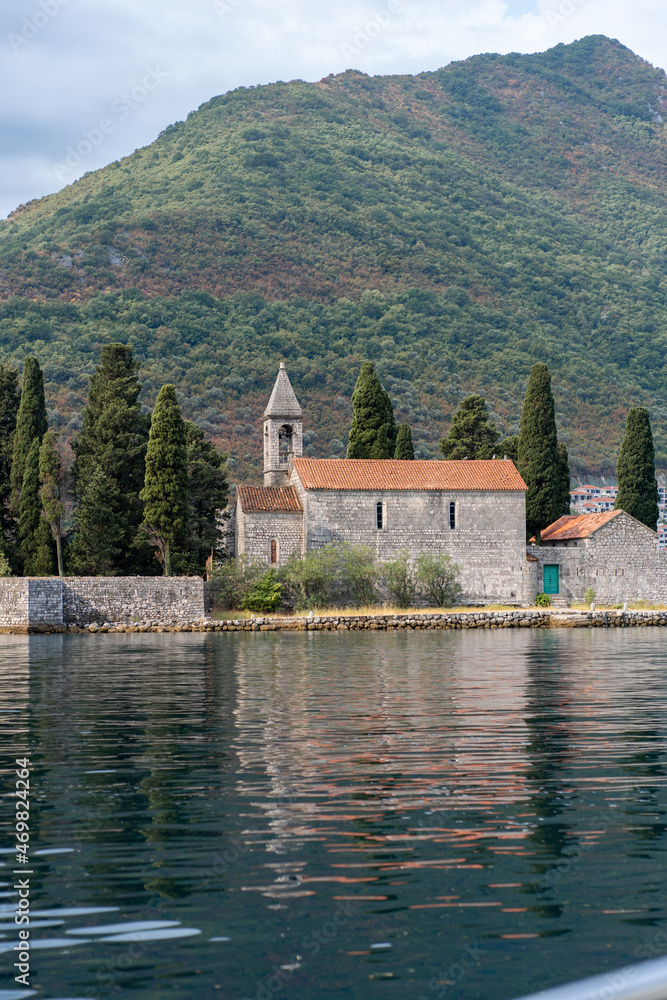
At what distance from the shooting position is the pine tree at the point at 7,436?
46.2 m

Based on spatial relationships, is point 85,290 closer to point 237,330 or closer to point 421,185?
point 237,330

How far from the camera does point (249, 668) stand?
80.2 ft

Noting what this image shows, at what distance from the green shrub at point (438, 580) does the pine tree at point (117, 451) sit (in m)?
10.7

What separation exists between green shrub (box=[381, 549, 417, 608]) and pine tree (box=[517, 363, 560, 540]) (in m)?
8.13

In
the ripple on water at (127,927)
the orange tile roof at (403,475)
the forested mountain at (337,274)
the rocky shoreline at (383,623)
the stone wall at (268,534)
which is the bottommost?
the ripple on water at (127,927)

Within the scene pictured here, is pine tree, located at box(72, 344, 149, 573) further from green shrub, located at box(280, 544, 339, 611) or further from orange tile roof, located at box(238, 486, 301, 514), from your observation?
green shrub, located at box(280, 544, 339, 611)

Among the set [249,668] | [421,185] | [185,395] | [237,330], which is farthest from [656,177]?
[249,668]

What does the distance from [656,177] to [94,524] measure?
5693 inches

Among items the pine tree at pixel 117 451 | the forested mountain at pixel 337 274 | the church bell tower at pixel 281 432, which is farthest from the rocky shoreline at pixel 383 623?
the forested mountain at pixel 337 274

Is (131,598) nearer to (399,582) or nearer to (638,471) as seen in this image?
(399,582)

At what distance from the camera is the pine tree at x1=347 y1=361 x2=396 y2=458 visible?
167ft

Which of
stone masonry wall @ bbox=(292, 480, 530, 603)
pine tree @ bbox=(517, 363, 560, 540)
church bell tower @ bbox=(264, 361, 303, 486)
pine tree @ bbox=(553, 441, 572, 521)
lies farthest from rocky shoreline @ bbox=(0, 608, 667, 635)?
pine tree @ bbox=(553, 441, 572, 521)

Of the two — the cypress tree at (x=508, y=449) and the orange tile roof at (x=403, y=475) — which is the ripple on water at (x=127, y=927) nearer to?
the orange tile roof at (x=403, y=475)

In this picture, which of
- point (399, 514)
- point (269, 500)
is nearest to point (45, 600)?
point (269, 500)
